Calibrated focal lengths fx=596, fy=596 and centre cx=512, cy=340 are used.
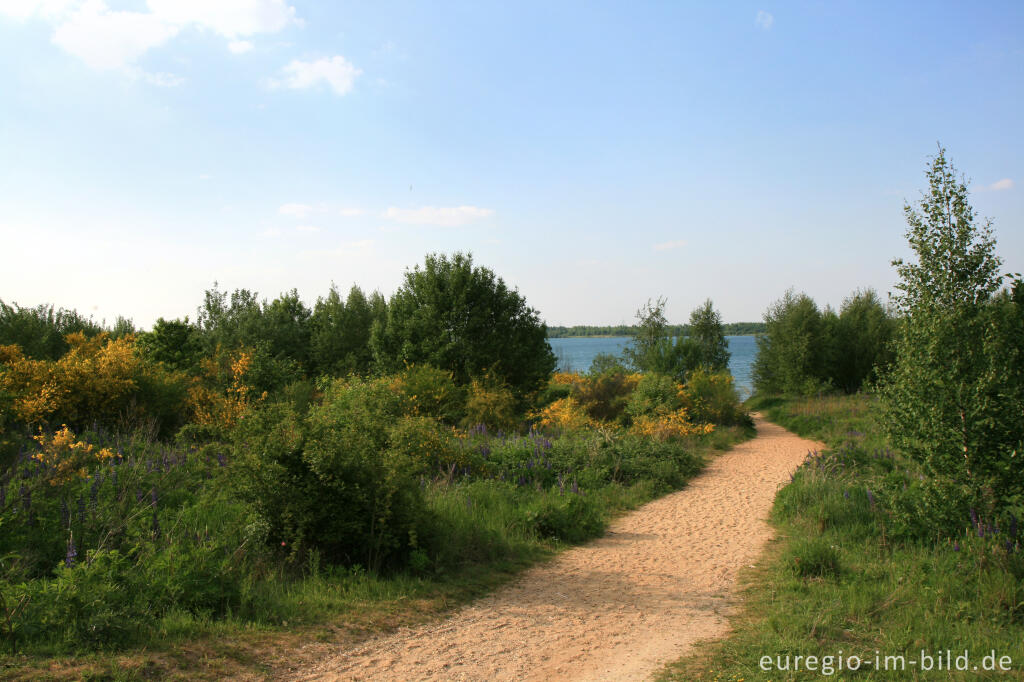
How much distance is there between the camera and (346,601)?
5.33 metres

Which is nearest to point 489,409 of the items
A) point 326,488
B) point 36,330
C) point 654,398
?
point 654,398

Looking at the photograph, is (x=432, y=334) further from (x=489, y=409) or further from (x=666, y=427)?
(x=666, y=427)

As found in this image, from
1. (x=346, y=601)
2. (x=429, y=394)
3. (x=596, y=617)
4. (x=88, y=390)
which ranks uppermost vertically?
(x=88, y=390)

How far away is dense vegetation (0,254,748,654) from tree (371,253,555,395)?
509cm

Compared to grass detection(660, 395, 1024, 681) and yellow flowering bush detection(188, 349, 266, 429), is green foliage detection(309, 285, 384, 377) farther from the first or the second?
grass detection(660, 395, 1024, 681)

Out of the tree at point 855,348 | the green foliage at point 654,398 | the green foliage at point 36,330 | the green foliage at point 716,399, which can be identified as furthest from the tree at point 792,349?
the green foliage at point 36,330

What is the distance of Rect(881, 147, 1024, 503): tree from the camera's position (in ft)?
18.9

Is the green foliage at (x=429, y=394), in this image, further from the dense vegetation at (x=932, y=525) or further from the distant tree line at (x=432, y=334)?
the dense vegetation at (x=932, y=525)

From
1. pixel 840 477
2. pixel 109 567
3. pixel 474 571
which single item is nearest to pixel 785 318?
pixel 840 477

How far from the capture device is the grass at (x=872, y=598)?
167 inches

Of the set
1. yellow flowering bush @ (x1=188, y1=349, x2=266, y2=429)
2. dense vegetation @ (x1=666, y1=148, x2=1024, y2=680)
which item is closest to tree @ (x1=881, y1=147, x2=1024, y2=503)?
dense vegetation @ (x1=666, y1=148, x2=1024, y2=680)

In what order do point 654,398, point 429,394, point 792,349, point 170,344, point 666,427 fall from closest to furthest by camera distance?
point 429,394
point 666,427
point 654,398
point 170,344
point 792,349

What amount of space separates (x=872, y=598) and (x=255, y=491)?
18.9 feet

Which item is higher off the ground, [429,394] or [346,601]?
[429,394]
